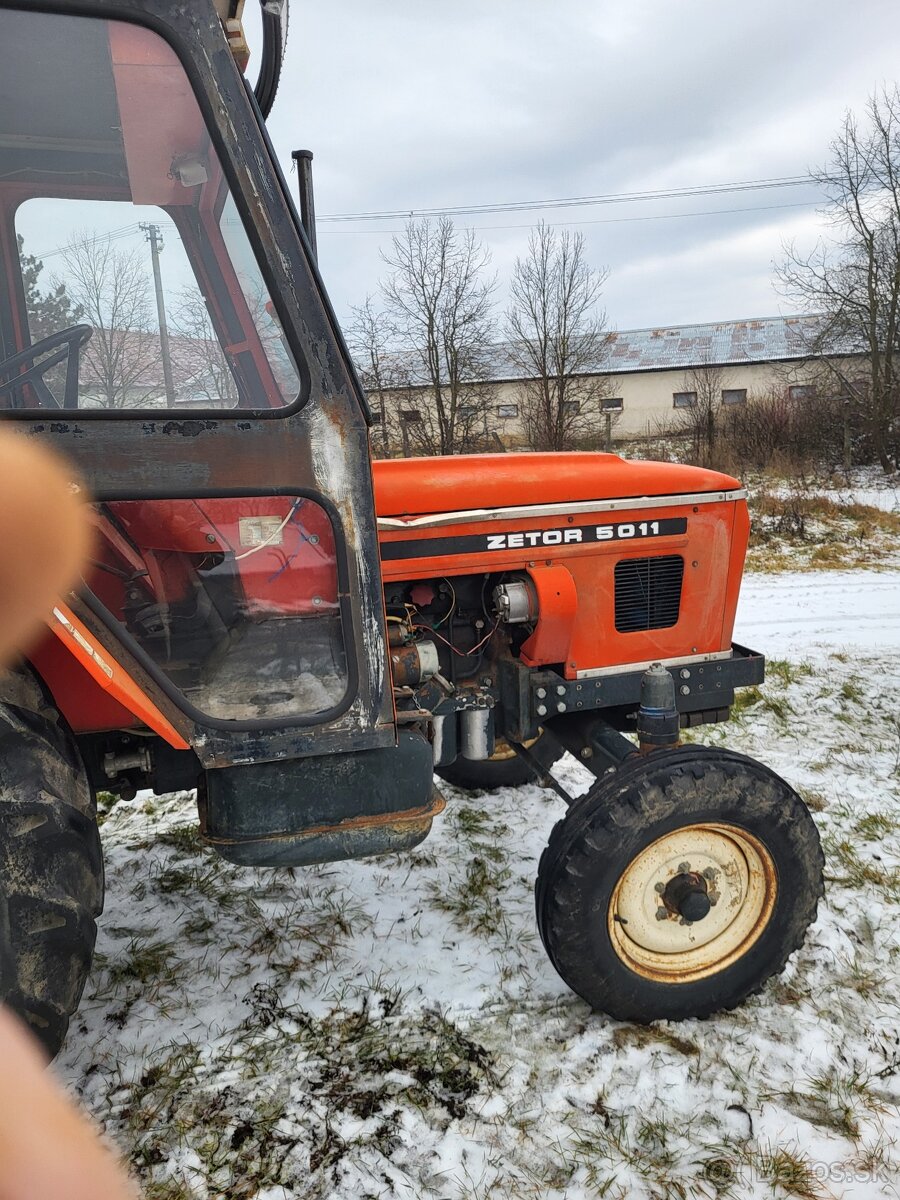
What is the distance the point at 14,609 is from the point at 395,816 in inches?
63.3

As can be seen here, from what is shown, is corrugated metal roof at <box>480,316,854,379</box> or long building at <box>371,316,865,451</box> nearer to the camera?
long building at <box>371,316,865,451</box>

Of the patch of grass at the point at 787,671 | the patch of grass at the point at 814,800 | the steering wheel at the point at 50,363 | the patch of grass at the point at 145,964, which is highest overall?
the steering wheel at the point at 50,363

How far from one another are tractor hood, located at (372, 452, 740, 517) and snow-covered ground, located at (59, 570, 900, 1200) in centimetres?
140

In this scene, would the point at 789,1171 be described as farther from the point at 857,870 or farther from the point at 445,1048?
the point at 857,870

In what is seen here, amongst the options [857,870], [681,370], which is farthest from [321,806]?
[681,370]

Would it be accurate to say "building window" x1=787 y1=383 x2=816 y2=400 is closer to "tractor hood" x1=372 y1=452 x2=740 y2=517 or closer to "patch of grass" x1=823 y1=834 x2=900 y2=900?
"patch of grass" x1=823 y1=834 x2=900 y2=900

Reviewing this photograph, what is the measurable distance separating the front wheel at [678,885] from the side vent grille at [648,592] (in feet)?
1.76

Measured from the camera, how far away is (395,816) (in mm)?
1956

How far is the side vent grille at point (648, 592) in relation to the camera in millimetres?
2516

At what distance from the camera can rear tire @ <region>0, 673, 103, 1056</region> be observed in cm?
145

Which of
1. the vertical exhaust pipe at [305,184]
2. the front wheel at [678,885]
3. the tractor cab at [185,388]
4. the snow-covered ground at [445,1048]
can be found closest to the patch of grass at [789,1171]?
the snow-covered ground at [445,1048]

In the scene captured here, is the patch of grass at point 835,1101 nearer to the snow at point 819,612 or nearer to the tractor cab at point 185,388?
the tractor cab at point 185,388

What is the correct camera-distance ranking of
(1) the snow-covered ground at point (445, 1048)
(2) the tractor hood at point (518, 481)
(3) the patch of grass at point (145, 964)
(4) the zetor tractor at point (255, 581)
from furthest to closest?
1. (3) the patch of grass at point (145, 964)
2. (2) the tractor hood at point (518, 481)
3. (1) the snow-covered ground at point (445, 1048)
4. (4) the zetor tractor at point (255, 581)

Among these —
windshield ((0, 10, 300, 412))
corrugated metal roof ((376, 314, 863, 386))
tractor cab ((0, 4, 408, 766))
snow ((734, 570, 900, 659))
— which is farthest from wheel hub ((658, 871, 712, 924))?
corrugated metal roof ((376, 314, 863, 386))
